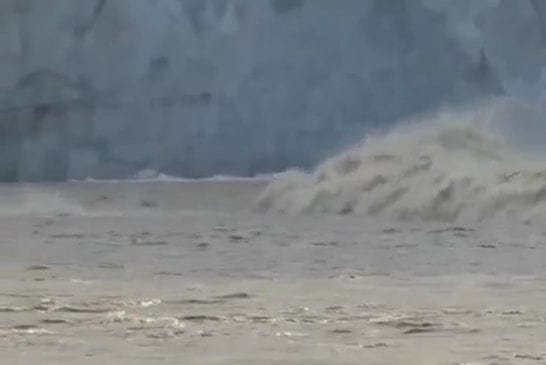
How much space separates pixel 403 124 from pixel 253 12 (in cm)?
80

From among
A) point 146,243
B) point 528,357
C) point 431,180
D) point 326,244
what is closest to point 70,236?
point 146,243

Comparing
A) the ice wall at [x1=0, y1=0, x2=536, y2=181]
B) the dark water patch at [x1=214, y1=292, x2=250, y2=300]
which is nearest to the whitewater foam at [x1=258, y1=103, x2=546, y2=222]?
the ice wall at [x1=0, y1=0, x2=536, y2=181]

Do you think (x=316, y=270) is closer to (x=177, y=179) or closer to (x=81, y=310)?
(x=81, y=310)

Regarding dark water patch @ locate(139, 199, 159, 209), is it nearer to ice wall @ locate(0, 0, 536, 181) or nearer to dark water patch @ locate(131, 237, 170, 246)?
ice wall @ locate(0, 0, 536, 181)

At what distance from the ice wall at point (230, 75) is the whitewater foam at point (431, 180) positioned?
90cm

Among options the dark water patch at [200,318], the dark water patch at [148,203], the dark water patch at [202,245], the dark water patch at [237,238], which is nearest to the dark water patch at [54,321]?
the dark water patch at [200,318]

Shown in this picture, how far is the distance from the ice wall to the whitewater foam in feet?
2.95

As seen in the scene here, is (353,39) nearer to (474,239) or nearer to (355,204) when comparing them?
(355,204)

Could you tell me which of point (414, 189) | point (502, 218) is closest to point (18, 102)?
point (414, 189)

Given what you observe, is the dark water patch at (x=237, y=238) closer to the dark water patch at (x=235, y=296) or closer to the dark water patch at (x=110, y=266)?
the dark water patch at (x=110, y=266)

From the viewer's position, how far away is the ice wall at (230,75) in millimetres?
5605

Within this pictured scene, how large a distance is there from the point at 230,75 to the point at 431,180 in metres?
2.22

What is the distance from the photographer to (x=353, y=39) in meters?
5.71

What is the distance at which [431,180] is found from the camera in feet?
12.1
